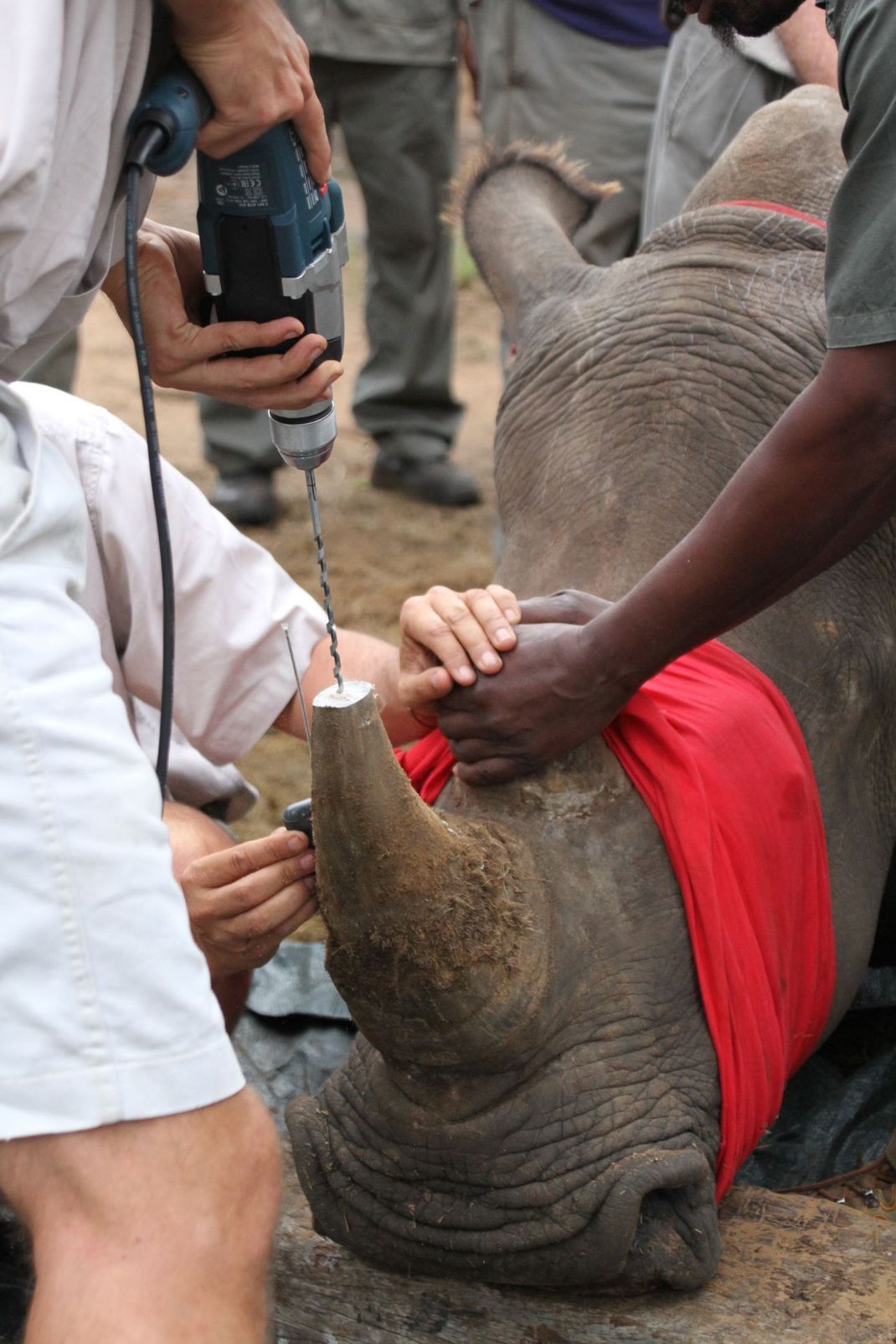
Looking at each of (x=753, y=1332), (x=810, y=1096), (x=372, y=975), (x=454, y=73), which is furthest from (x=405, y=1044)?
(x=454, y=73)

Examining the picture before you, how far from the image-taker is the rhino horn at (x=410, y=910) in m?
1.96

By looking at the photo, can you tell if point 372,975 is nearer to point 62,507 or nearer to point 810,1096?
point 62,507

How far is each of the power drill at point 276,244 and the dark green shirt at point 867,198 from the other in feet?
2.14

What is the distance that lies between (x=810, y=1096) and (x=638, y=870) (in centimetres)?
100

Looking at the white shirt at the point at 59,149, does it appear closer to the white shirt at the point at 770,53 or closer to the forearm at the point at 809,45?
the forearm at the point at 809,45

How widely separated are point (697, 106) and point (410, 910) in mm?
3265

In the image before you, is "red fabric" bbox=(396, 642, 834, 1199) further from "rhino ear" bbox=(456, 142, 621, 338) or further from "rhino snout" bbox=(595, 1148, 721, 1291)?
"rhino ear" bbox=(456, 142, 621, 338)

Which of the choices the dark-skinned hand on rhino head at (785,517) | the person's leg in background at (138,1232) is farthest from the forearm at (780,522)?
the person's leg in background at (138,1232)

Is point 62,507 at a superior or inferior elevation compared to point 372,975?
superior

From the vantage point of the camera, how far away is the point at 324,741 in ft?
6.41

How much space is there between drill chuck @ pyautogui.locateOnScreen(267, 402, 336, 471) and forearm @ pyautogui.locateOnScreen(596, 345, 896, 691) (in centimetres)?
45

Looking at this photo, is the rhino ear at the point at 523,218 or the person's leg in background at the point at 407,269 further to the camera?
the person's leg in background at the point at 407,269

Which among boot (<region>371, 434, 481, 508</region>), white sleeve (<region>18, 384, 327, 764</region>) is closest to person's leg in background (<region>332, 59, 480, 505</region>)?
boot (<region>371, 434, 481, 508</region>)

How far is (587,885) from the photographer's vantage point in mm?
2291
